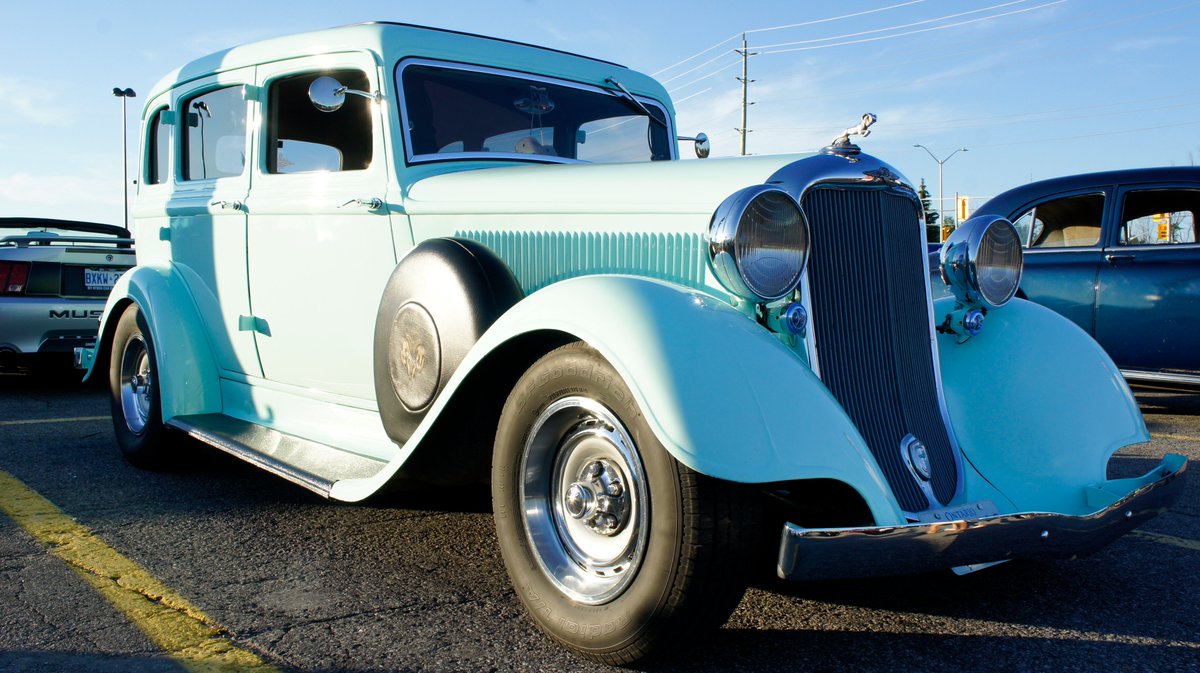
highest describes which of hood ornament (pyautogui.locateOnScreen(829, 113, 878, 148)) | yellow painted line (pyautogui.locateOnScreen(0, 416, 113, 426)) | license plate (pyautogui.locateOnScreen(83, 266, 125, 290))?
hood ornament (pyautogui.locateOnScreen(829, 113, 878, 148))

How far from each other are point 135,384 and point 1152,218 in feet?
20.7

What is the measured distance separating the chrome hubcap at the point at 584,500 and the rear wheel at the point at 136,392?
2632mm

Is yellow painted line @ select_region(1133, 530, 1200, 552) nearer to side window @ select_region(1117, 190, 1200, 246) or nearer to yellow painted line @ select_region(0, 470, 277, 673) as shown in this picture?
yellow painted line @ select_region(0, 470, 277, 673)

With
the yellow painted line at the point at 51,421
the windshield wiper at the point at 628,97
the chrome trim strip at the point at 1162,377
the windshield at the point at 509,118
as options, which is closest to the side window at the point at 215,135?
the windshield at the point at 509,118

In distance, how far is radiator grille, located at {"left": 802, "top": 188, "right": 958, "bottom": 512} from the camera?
265 cm

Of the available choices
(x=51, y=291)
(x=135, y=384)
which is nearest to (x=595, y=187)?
(x=135, y=384)

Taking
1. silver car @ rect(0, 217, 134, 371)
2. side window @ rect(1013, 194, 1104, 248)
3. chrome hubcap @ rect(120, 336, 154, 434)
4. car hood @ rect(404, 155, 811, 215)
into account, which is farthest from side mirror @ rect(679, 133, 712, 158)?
Result: silver car @ rect(0, 217, 134, 371)

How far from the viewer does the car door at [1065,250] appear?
6578 millimetres

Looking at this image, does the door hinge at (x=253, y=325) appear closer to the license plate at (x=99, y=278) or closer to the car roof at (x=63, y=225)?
the license plate at (x=99, y=278)

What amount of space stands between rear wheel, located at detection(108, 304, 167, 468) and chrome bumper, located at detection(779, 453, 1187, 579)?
11.2 feet

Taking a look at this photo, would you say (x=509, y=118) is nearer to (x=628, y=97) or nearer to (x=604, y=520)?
(x=628, y=97)

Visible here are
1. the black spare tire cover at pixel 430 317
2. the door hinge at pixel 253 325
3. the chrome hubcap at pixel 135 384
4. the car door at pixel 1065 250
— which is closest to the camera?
the black spare tire cover at pixel 430 317

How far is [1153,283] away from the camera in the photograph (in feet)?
20.7

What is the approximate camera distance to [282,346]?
13.2 feet
